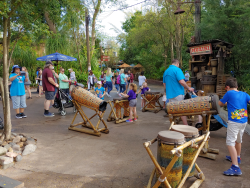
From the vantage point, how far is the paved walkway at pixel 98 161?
3350 millimetres

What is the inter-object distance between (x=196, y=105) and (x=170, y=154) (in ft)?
5.55

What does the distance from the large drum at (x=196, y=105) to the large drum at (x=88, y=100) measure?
1939 mm

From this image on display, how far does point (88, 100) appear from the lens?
562cm

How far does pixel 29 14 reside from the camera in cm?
532

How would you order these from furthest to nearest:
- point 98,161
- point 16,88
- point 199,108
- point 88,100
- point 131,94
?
point 131,94 < point 16,88 < point 88,100 < point 199,108 < point 98,161

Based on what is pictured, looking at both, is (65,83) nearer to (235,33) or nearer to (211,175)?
(211,175)

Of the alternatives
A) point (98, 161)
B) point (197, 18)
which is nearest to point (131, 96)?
point (98, 161)

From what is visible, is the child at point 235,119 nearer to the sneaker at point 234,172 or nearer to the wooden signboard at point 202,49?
the sneaker at point 234,172

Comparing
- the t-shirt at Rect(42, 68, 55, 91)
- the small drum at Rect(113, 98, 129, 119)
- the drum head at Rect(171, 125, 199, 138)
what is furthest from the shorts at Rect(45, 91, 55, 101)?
the drum head at Rect(171, 125, 199, 138)

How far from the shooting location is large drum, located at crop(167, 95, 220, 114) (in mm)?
4148

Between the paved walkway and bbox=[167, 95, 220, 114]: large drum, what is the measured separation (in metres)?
0.97

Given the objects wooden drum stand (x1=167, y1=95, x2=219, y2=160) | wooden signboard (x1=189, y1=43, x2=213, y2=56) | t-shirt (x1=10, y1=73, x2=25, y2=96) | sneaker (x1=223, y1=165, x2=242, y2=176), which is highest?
wooden signboard (x1=189, y1=43, x2=213, y2=56)

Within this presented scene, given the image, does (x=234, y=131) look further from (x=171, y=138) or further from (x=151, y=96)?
(x=151, y=96)

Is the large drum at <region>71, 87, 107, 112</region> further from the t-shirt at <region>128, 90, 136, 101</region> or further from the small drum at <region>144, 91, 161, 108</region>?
the small drum at <region>144, 91, 161, 108</region>
